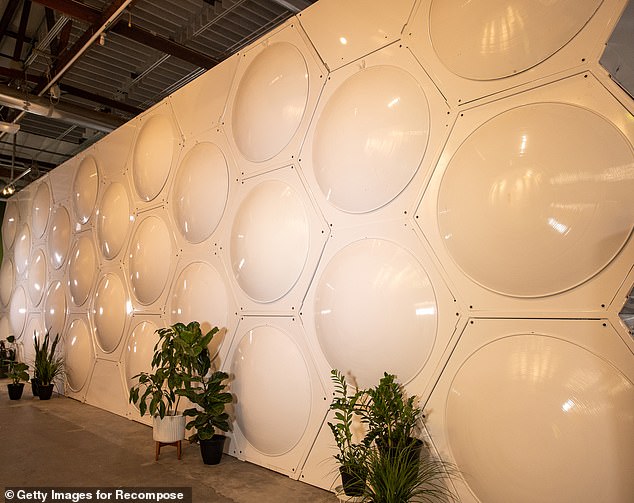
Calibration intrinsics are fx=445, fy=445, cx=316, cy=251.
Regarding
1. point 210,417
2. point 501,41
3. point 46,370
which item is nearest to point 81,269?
point 46,370

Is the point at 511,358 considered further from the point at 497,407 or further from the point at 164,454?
the point at 164,454

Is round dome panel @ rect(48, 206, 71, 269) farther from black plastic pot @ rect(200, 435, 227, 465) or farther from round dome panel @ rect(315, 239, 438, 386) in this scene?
round dome panel @ rect(315, 239, 438, 386)

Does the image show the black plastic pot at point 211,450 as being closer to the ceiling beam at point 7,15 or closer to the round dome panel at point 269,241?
the round dome panel at point 269,241

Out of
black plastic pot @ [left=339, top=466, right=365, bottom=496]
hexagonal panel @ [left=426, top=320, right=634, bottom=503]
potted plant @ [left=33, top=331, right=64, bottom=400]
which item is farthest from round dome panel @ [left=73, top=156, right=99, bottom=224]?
hexagonal panel @ [left=426, top=320, right=634, bottom=503]

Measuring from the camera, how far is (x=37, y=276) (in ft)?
20.5

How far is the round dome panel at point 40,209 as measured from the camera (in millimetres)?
6238

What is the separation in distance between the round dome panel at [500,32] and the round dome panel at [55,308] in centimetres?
523

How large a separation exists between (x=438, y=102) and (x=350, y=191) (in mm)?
658

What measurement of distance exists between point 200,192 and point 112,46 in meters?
2.39

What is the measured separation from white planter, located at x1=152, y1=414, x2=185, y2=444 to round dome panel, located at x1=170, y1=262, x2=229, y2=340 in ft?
2.24

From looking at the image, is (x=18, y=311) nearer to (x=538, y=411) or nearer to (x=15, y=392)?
(x=15, y=392)

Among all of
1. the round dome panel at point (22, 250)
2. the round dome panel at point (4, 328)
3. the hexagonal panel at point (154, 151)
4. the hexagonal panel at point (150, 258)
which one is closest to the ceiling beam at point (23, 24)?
the hexagonal panel at point (154, 151)

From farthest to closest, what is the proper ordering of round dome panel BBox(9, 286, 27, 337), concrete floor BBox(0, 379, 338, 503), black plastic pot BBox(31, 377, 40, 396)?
1. round dome panel BBox(9, 286, 27, 337)
2. black plastic pot BBox(31, 377, 40, 396)
3. concrete floor BBox(0, 379, 338, 503)

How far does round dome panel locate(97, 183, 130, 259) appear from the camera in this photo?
14.8ft
